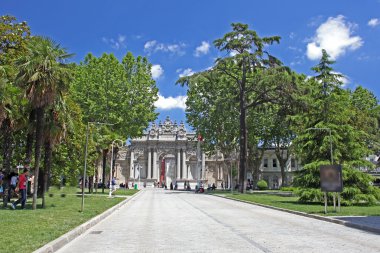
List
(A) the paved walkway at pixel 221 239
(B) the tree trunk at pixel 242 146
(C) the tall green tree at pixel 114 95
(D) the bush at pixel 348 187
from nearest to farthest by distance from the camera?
1. (A) the paved walkway at pixel 221 239
2. (D) the bush at pixel 348 187
3. (C) the tall green tree at pixel 114 95
4. (B) the tree trunk at pixel 242 146

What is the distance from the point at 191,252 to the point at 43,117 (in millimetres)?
12603

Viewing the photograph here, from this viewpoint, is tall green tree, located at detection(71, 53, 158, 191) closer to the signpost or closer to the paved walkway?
the signpost

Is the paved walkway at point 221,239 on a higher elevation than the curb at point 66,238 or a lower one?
lower

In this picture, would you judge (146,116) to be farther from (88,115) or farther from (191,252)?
(191,252)

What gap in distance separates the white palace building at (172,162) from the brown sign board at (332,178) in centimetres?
6631

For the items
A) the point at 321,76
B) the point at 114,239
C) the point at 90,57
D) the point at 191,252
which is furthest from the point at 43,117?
the point at 90,57

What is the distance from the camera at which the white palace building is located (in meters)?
87.0

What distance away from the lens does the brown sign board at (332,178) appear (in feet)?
61.8

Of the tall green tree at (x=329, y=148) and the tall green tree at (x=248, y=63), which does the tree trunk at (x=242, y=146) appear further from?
the tall green tree at (x=329, y=148)

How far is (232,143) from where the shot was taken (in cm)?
5603

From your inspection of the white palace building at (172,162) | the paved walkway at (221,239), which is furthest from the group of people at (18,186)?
the white palace building at (172,162)

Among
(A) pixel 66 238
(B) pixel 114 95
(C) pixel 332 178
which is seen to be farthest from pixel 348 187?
(B) pixel 114 95

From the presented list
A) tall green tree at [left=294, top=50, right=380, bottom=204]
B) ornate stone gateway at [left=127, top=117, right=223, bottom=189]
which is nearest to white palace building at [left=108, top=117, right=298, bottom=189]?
ornate stone gateway at [left=127, top=117, right=223, bottom=189]

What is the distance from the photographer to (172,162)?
294 ft
